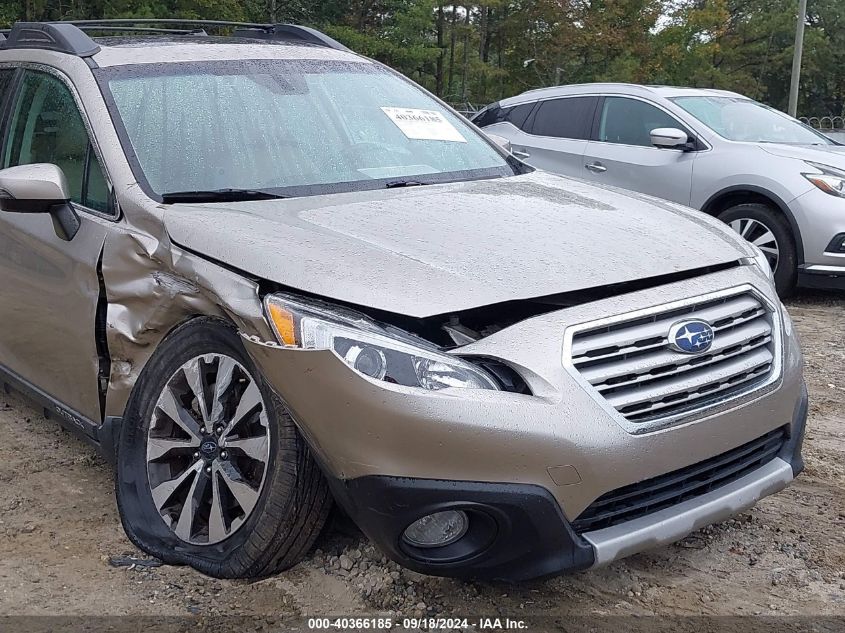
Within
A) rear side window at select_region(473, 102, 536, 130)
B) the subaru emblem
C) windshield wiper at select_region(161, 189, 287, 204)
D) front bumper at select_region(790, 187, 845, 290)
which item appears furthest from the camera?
rear side window at select_region(473, 102, 536, 130)

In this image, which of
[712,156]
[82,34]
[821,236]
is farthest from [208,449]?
[712,156]

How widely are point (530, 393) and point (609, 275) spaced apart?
1.54ft

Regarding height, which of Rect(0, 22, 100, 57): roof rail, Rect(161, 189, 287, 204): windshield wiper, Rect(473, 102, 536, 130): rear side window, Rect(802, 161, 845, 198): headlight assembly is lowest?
Rect(802, 161, 845, 198): headlight assembly

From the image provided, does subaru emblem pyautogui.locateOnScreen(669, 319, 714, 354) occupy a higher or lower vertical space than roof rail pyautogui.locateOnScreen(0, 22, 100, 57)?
lower

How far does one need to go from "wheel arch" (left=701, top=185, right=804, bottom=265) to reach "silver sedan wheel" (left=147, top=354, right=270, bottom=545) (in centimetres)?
510

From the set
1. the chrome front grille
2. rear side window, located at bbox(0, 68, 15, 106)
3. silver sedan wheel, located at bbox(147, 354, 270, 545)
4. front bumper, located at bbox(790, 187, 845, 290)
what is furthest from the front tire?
front bumper, located at bbox(790, 187, 845, 290)

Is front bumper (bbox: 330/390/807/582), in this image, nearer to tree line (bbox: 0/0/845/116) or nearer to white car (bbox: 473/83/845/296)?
white car (bbox: 473/83/845/296)

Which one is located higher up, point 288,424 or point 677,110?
point 677,110

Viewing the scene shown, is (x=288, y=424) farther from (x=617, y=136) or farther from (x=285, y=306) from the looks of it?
(x=617, y=136)

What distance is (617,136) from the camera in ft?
26.5

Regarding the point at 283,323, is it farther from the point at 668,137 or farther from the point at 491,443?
the point at 668,137

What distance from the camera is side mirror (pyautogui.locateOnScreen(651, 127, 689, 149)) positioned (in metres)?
7.25

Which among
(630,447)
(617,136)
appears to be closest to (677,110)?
(617,136)

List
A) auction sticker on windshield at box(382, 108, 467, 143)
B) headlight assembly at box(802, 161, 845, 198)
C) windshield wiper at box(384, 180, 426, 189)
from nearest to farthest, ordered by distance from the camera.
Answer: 1. windshield wiper at box(384, 180, 426, 189)
2. auction sticker on windshield at box(382, 108, 467, 143)
3. headlight assembly at box(802, 161, 845, 198)
